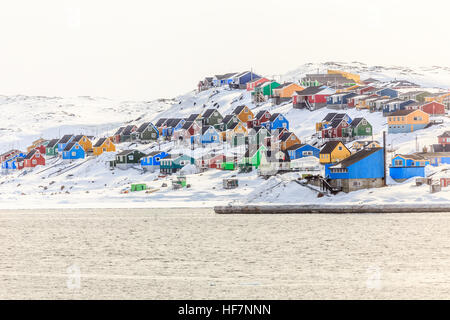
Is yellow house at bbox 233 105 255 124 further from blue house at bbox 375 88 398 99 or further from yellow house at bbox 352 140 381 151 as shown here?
yellow house at bbox 352 140 381 151

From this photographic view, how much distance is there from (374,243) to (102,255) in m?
17.7

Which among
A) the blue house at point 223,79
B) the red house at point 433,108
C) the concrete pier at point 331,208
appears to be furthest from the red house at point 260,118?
the concrete pier at point 331,208

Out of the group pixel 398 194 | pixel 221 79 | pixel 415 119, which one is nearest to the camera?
pixel 398 194

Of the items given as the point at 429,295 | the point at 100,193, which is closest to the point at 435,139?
the point at 100,193

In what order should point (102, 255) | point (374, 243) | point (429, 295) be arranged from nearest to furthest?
point (429, 295), point (102, 255), point (374, 243)

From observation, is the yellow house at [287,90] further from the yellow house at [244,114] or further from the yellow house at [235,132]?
the yellow house at [235,132]

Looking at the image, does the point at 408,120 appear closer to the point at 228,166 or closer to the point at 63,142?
→ the point at 228,166

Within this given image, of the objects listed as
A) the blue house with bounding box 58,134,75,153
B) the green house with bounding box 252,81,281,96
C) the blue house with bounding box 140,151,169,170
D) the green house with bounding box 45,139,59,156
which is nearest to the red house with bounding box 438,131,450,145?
the blue house with bounding box 140,151,169,170

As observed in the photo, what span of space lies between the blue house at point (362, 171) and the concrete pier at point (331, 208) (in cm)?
344

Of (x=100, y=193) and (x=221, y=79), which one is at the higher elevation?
(x=221, y=79)

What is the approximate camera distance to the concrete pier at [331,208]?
7019 centimetres

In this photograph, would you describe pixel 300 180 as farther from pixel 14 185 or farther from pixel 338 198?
pixel 14 185

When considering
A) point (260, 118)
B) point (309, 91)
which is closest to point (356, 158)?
point (260, 118)

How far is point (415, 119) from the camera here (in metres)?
105
